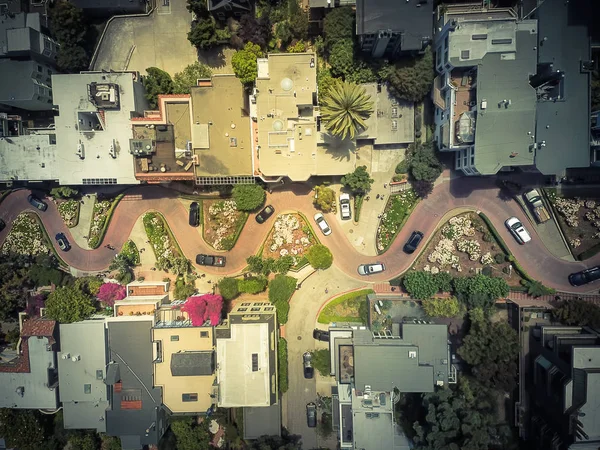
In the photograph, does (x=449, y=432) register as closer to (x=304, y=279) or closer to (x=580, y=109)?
(x=304, y=279)

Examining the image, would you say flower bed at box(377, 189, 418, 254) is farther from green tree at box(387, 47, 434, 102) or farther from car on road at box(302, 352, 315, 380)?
car on road at box(302, 352, 315, 380)

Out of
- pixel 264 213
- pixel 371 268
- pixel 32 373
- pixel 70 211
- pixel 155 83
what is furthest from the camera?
pixel 70 211

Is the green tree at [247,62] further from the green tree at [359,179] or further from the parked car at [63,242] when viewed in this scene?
the parked car at [63,242]

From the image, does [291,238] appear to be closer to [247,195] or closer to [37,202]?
[247,195]

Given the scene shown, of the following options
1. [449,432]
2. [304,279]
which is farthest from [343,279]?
[449,432]

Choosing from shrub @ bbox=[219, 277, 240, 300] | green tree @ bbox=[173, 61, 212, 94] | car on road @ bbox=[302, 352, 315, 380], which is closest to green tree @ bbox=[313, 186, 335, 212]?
shrub @ bbox=[219, 277, 240, 300]

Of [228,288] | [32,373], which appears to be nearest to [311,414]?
[228,288]
